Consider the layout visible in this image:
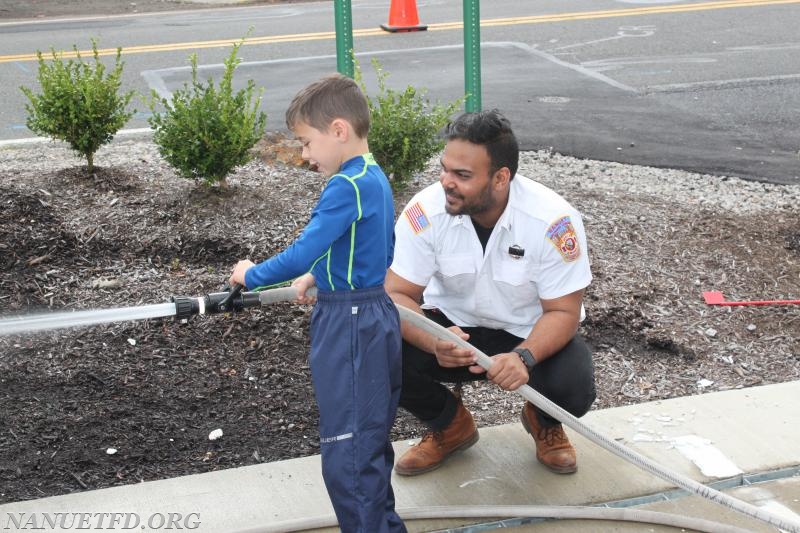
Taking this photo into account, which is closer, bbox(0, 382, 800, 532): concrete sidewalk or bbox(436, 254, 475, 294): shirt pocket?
bbox(0, 382, 800, 532): concrete sidewalk

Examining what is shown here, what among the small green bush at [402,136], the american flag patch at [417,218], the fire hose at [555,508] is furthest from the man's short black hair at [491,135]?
the small green bush at [402,136]

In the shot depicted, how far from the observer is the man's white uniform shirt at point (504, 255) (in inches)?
140

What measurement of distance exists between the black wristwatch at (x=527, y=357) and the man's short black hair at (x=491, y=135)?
598 mm

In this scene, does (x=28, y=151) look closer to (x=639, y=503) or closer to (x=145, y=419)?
(x=145, y=419)

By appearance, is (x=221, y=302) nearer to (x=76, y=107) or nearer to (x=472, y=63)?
(x=76, y=107)

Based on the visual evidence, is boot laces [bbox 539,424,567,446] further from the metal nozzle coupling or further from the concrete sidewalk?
the metal nozzle coupling

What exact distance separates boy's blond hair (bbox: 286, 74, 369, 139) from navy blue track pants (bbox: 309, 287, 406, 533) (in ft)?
1.61

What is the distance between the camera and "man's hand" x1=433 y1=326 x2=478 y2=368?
3334 mm

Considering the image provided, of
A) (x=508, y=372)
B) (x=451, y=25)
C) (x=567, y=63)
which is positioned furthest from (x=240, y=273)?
(x=451, y=25)

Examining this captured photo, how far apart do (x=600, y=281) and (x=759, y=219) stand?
4.35 ft

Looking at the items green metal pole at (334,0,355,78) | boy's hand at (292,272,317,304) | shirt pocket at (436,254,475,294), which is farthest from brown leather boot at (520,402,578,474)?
green metal pole at (334,0,355,78)

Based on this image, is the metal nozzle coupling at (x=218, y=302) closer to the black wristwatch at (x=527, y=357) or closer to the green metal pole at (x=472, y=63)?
the black wristwatch at (x=527, y=357)

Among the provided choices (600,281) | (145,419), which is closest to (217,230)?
(145,419)

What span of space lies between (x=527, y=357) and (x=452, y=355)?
25cm
